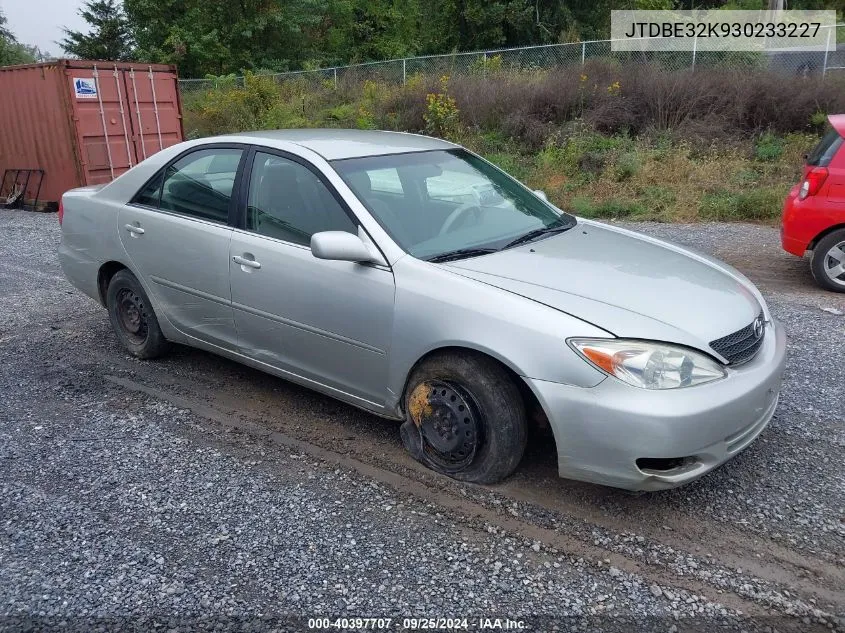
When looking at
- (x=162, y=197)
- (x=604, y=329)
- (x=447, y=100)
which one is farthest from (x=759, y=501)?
(x=447, y=100)

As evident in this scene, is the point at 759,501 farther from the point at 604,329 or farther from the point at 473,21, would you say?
the point at 473,21

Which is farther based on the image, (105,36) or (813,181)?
(105,36)

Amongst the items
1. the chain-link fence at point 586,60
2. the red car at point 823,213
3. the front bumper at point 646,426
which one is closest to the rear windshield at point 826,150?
the red car at point 823,213

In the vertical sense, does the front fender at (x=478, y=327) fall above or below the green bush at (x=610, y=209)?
above

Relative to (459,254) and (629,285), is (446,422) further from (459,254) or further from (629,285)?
(629,285)

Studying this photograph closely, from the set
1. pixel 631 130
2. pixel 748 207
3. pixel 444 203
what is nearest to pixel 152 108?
pixel 631 130

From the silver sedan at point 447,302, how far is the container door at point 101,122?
27.2 ft

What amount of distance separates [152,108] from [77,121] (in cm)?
166

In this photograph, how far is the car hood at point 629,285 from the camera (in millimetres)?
3057

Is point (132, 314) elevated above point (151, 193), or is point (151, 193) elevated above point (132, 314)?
point (151, 193)

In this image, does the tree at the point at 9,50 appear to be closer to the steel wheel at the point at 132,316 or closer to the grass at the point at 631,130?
the grass at the point at 631,130

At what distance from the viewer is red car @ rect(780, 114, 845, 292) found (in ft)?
21.6

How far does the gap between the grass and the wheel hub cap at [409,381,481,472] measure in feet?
26.1

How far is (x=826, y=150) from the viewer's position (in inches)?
263
